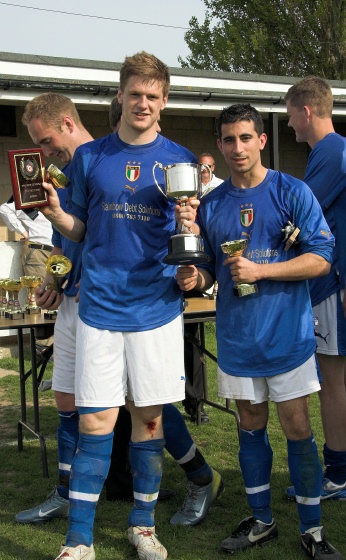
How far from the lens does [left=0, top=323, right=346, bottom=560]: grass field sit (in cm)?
374

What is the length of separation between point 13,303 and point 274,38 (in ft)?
77.4

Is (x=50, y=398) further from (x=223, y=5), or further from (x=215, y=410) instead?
(x=223, y=5)

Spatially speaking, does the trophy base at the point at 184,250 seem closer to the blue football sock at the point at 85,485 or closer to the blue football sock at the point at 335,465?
the blue football sock at the point at 85,485

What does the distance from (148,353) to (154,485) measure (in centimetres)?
67

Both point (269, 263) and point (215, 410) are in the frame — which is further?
point (215, 410)

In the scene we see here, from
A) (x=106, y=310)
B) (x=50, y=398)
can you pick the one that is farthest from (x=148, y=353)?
(x=50, y=398)

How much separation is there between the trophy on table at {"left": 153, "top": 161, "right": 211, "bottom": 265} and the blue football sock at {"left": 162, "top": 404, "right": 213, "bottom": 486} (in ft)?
3.80

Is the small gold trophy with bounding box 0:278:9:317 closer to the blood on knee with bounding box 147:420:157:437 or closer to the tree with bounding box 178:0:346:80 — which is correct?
the blood on knee with bounding box 147:420:157:437

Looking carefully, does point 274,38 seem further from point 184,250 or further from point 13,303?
point 184,250

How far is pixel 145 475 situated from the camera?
11.9 feet

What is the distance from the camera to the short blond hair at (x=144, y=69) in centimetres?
344

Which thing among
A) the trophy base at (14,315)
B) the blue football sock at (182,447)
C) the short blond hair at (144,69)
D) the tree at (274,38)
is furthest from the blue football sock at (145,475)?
the tree at (274,38)

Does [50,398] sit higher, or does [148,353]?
[148,353]

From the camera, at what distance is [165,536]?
3.95 meters
